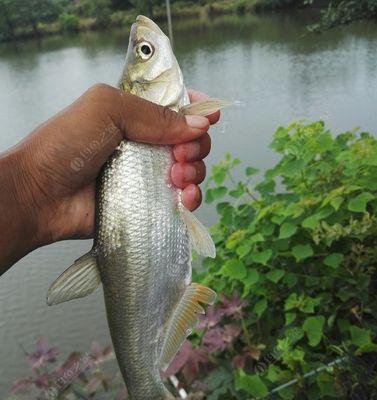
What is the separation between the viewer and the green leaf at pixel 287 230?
10.4 ft

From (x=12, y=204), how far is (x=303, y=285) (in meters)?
1.96

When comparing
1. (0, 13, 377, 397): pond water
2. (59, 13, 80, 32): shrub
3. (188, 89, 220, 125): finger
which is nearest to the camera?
(188, 89, 220, 125): finger

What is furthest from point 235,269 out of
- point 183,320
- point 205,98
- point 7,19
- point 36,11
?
point 36,11

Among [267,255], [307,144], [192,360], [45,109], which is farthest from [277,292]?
[45,109]

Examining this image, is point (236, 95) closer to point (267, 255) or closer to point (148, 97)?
point (267, 255)

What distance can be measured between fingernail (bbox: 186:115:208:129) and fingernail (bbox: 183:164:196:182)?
6.0 inches

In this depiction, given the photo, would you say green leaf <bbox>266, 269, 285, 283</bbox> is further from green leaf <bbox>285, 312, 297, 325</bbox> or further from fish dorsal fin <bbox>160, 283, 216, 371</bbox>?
fish dorsal fin <bbox>160, 283, 216, 371</bbox>

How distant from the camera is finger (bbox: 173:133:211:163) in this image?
1886mm

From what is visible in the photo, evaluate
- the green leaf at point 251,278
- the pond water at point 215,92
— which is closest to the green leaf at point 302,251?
the green leaf at point 251,278

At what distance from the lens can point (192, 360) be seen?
3066mm

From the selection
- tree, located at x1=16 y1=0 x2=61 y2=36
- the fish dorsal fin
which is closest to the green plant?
the fish dorsal fin

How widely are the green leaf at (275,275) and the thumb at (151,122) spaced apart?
5.24 ft

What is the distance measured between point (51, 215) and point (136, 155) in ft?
2.11

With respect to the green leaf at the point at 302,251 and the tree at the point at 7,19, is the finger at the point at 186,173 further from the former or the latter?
the tree at the point at 7,19
